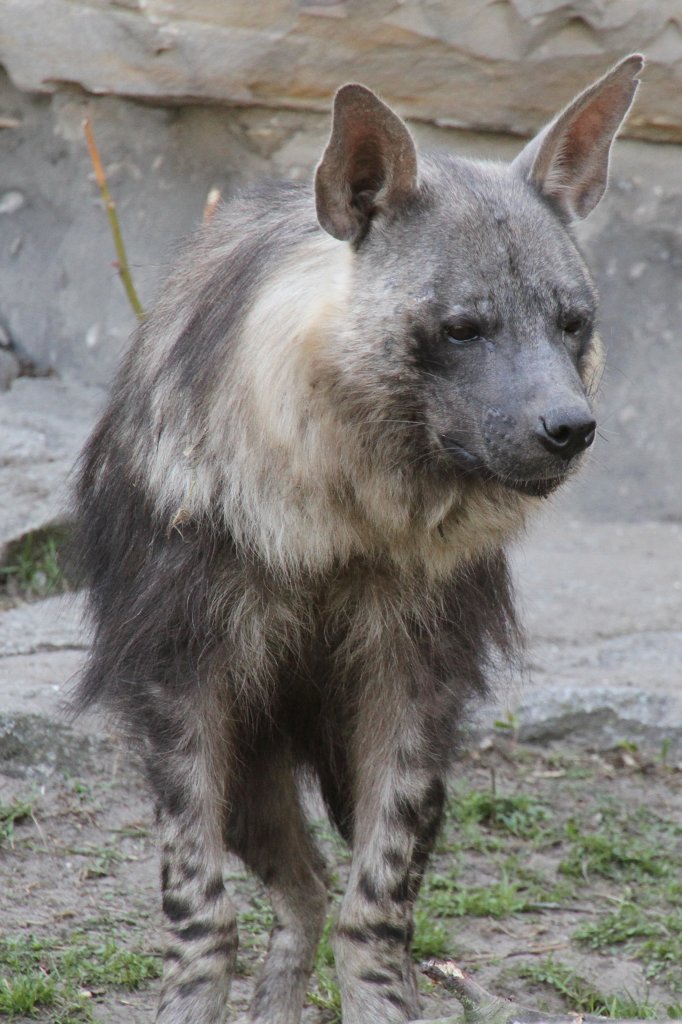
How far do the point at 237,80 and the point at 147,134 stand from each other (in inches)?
20.1

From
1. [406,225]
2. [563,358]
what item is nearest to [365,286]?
[406,225]

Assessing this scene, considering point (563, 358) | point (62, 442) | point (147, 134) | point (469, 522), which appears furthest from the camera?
point (147, 134)

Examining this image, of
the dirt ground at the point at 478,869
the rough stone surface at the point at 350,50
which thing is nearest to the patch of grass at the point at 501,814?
the dirt ground at the point at 478,869

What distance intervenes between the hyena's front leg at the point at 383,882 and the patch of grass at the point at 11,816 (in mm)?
1089

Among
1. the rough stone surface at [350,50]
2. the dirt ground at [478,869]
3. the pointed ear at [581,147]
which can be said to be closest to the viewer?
the pointed ear at [581,147]

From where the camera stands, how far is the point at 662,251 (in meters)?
6.29

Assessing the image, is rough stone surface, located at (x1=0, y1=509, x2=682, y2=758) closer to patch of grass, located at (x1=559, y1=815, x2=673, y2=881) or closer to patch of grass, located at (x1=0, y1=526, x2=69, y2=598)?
patch of grass, located at (x1=0, y1=526, x2=69, y2=598)

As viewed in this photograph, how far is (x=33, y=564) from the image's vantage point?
16.9 feet

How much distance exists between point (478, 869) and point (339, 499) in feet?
5.59

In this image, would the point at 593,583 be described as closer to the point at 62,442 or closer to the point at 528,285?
the point at 62,442

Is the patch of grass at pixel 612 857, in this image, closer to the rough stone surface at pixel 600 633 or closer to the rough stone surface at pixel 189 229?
the rough stone surface at pixel 600 633

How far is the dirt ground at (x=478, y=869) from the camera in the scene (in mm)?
3566

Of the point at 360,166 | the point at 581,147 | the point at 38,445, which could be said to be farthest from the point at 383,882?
the point at 38,445

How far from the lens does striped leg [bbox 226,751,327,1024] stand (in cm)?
344
